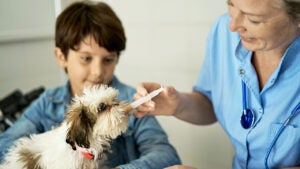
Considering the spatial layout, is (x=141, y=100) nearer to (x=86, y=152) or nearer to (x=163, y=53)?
(x=86, y=152)

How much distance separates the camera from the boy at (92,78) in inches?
46.6

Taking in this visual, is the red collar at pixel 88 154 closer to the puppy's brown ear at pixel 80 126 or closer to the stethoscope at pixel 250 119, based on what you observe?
the puppy's brown ear at pixel 80 126

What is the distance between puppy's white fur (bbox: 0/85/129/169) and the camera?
85cm

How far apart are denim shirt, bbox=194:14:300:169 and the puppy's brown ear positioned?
0.45 metres

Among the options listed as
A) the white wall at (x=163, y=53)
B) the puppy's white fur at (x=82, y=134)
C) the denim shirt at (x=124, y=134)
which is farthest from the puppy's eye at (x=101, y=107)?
the white wall at (x=163, y=53)

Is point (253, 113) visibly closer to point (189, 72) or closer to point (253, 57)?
point (253, 57)

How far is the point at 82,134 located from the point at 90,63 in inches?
16.7

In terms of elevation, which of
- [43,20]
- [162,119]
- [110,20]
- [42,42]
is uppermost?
[110,20]

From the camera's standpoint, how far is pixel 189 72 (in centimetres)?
165

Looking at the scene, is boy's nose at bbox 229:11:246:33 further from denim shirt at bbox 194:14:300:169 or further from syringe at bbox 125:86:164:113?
syringe at bbox 125:86:164:113

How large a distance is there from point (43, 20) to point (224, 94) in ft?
4.31

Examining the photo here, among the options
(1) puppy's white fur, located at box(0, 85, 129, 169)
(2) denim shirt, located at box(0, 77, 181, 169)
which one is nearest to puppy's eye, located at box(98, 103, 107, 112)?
(1) puppy's white fur, located at box(0, 85, 129, 169)

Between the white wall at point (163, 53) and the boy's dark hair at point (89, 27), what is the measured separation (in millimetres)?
430

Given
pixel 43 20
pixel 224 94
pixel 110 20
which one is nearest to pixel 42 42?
Answer: pixel 43 20
